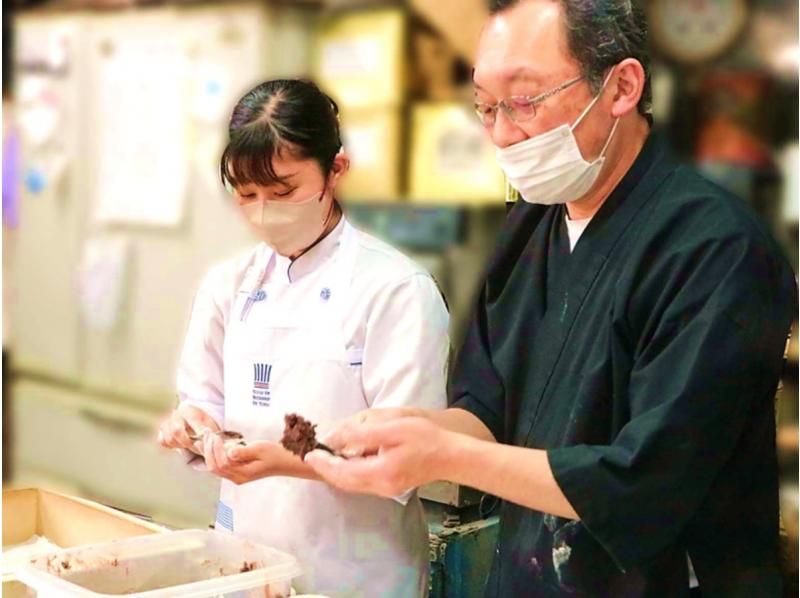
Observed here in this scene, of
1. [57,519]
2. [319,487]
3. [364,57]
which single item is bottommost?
[57,519]

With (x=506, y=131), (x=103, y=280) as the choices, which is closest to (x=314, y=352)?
(x=506, y=131)

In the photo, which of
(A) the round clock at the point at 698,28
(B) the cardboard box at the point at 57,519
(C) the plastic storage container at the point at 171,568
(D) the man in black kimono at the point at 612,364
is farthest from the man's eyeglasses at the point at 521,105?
(B) the cardboard box at the point at 57,519

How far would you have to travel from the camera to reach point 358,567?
1.59 meters

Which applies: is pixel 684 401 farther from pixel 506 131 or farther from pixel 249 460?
pixel 249 460

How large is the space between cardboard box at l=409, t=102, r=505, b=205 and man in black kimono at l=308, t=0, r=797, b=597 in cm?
101

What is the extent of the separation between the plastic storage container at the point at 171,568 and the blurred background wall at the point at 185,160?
740 millimetres

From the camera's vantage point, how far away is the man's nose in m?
1.30

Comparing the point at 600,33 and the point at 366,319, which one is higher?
the point at 600,33

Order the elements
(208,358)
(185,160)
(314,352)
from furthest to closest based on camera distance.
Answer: (185,160), (208,358), (314,352)

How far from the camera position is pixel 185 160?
3566 mm

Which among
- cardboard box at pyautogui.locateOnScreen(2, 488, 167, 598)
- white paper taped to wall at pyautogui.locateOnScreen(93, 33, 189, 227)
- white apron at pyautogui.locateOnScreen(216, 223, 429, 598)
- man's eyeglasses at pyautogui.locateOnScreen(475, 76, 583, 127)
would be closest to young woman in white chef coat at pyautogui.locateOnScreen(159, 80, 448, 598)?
white apron at pyautogui.locateOnScreen(216, 223, 429, 598)

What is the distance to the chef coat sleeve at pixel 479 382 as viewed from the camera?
1470 mm

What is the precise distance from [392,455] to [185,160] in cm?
257

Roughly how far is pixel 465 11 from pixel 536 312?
31.5 inches
